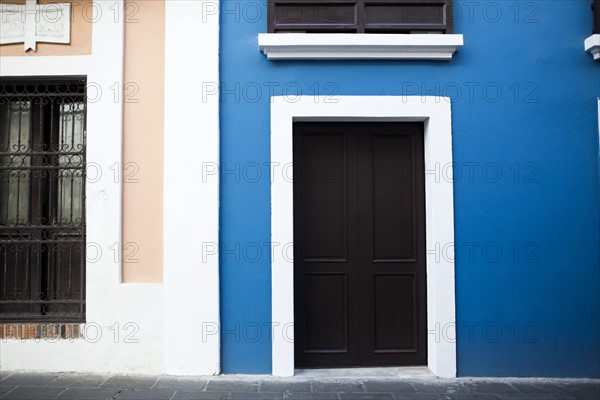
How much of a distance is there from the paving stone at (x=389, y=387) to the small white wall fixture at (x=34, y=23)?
472 centimetres

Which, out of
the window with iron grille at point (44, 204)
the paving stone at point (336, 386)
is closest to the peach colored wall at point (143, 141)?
the window with iron grille at point (44, 204)

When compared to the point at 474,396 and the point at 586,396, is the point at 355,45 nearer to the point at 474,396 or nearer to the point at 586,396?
the point at 474,396

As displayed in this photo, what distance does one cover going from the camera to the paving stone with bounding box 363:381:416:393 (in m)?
4.69

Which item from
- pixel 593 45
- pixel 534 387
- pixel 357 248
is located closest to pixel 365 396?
pixel 357 248

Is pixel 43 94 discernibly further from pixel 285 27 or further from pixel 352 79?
pixel 352 79

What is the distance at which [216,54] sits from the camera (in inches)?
202

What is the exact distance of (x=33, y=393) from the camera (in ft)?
15.0

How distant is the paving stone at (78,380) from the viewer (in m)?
4.82

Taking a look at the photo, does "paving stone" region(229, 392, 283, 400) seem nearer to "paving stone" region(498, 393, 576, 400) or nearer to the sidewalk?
the sidewalk

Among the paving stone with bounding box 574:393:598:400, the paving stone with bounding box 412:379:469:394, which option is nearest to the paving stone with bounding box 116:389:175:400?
the paving stone with bounding box 412:379:469:394

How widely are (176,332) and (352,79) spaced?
3.16 m

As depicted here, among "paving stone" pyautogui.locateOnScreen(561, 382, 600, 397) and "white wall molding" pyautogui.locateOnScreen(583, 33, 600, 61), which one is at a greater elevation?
"white wall molding" pyautogui.locateOnScreen(583, 33, 600, 61)

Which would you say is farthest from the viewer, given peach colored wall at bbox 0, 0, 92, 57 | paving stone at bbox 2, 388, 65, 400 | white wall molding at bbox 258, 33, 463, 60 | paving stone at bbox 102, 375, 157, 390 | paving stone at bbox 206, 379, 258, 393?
peach colored wall at bbox 0, 0, 92, 57

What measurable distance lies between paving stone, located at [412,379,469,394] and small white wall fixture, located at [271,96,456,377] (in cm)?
13
